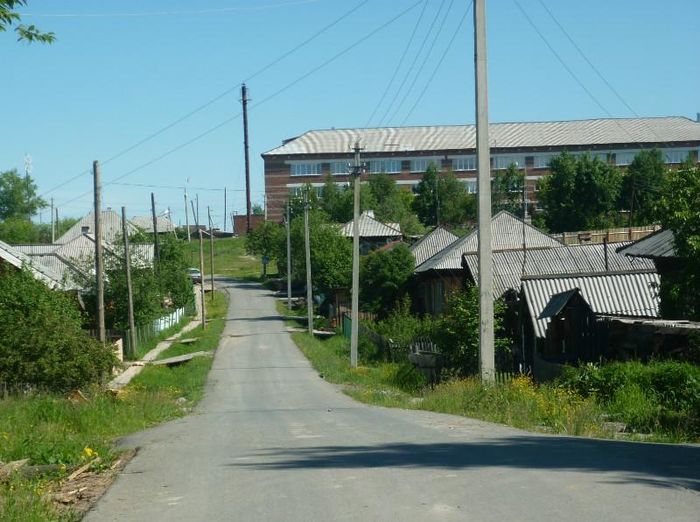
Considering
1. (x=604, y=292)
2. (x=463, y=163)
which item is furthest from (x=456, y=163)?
(x=604, y=292)

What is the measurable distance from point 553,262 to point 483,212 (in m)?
19.2

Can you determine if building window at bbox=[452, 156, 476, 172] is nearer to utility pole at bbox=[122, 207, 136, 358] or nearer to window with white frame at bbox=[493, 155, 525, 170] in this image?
window with white frame at bbox=[493, 155, 525, 170]

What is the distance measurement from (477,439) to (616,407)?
6.49m

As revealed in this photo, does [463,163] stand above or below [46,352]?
above

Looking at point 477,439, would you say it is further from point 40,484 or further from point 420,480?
point 40,484

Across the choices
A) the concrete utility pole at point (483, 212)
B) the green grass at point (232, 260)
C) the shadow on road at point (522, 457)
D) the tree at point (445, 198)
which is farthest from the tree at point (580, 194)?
the shadow on road at point (522, 457)

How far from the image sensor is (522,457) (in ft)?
33.4

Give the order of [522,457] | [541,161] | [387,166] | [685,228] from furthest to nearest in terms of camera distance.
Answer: [387,166], [541,161], [685,228], [522,457]

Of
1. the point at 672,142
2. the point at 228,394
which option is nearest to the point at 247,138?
the point at 672,142

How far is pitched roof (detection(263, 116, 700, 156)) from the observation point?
10369cm

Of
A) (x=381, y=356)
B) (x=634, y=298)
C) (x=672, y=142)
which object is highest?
(x=672, y=142)

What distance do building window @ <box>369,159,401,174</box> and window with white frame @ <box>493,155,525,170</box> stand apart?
10.9m

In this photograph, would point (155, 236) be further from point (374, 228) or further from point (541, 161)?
point (541, 161)

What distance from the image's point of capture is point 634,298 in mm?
29797
